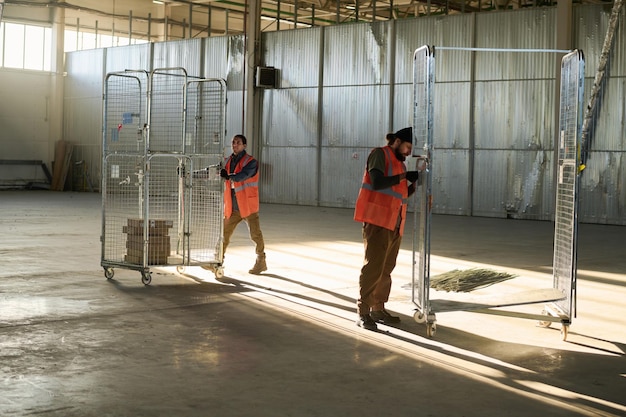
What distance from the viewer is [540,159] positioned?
23344mm

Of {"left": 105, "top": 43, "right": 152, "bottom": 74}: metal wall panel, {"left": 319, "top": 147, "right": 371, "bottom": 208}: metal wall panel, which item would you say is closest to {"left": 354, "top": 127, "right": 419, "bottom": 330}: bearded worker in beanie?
{"left": 319, "top": 147, "right": 371, "bottom": 208}: metal wall panel

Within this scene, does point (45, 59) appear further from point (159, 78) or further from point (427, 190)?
point (427, 190)

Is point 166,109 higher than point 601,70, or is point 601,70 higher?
point 601,70

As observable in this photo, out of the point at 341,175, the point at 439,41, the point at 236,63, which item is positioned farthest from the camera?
the point at 236,63

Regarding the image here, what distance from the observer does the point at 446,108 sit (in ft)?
82.5

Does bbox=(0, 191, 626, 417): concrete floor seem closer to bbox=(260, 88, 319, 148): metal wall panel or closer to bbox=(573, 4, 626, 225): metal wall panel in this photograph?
bbox=(573, 4, 626, 225): metal wall panel

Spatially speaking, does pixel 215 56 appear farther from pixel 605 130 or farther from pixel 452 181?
pixel 605 130

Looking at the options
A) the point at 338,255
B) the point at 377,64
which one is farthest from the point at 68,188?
the point at 338,255

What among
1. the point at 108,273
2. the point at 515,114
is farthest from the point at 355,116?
the point at 108,273

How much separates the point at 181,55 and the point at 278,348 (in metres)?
26.6

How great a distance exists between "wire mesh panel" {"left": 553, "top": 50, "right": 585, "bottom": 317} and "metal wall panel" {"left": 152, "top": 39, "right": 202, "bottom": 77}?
24153 millimetres

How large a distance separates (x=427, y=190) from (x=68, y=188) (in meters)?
31.1

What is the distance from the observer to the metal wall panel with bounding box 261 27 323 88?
Result: 1111 inches

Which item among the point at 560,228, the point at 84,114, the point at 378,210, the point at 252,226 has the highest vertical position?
the point at 84,114
